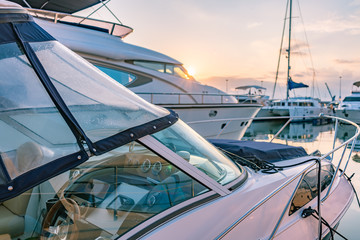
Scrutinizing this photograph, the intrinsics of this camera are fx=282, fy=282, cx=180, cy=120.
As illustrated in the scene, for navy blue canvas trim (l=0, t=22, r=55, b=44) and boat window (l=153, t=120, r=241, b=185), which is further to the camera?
boat window (l=153, t=120, r=241, b=185)

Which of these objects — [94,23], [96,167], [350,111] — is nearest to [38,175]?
[96,167]

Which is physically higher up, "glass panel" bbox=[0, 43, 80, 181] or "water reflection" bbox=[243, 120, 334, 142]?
"glass panel" bbox=[0, 43, 80, 181]

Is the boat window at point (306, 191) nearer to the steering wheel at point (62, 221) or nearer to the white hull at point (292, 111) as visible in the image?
the steering wheel at point (62, 221)

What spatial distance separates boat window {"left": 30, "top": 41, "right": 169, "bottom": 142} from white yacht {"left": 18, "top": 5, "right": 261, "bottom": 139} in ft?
20.8

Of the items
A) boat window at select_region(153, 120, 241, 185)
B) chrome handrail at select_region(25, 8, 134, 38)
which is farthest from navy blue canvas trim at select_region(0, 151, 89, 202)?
chrome handrail at select_region(25, 8, 134, 38)

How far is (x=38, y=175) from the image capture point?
1124 mm

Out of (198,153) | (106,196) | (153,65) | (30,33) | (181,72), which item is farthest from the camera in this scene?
(181,72)

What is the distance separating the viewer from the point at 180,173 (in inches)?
63.6

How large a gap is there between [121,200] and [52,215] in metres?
0.35

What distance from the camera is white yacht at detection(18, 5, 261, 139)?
27.3ft

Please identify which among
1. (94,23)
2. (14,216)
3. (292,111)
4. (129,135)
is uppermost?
(94,23)

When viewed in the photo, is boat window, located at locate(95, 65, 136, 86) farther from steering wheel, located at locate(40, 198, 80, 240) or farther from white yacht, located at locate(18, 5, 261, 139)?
steering wheel, located at locate(40, 198, 80, 240)

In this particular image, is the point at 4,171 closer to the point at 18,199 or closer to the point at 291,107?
the point at 18,199

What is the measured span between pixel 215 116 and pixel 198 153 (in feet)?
25.1
